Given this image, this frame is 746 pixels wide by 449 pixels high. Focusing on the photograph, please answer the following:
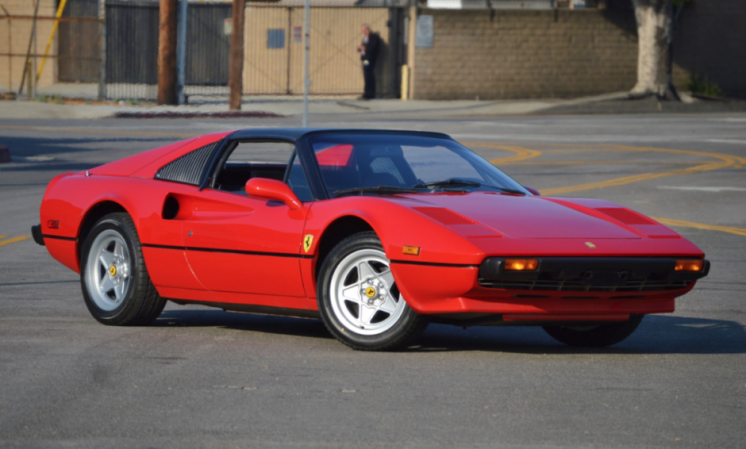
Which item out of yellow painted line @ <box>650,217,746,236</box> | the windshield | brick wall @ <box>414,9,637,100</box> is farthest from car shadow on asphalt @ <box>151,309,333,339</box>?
brick wall @ <box>414,9,637,100</box>

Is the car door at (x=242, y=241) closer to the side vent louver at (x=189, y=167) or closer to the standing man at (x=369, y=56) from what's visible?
the side vent louver at (x=189, y=167)

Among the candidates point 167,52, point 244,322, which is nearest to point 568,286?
point 244,322

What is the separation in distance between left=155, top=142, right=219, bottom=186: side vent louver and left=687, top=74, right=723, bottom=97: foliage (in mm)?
33894

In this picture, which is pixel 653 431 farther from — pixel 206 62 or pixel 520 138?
pixel 206 62

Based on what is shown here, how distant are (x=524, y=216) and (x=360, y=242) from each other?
0.85m

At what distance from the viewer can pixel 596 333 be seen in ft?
21.3

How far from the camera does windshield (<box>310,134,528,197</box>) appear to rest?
644cm

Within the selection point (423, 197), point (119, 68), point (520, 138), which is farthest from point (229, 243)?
point (119, 68)

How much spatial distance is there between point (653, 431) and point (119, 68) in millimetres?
33993

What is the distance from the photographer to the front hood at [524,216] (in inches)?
226

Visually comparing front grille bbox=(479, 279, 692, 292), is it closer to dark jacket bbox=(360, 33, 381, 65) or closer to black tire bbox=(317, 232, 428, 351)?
black tire bbox=(317, 232, 428, 351)

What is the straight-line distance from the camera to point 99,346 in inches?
245

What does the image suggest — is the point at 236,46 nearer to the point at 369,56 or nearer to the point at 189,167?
the point at 369,56

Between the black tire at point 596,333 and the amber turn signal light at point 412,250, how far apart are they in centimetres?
126
